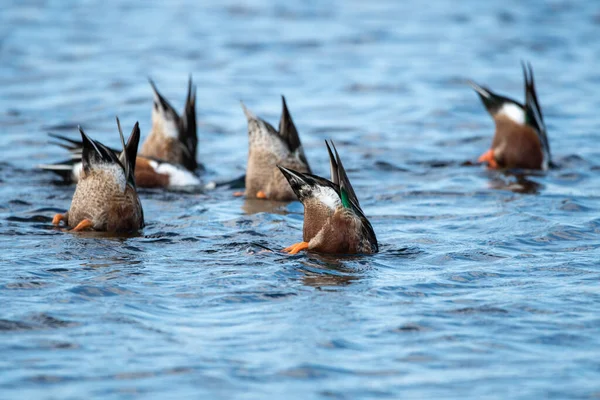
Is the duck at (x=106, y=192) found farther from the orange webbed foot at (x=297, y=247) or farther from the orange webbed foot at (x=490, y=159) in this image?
the orange webbed foot at (x=490, y=159)

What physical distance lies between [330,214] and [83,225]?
205 cm

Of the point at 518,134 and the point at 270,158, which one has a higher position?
the point at 518,134

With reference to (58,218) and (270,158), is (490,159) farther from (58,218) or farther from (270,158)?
(58,218)

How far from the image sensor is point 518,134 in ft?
37.2

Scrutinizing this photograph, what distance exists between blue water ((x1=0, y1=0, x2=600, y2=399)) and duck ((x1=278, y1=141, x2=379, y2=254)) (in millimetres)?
125

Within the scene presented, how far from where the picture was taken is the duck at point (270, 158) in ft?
A: 32.6

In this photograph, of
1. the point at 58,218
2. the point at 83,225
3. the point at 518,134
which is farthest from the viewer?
the point at 518,134

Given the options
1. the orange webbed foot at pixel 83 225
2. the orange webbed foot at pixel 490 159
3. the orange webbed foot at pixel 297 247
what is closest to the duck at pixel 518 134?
the orange webbed foot at pixel 490 159

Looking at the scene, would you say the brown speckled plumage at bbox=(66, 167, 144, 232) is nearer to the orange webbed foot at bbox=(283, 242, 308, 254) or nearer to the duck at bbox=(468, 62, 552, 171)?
the orange webbed foot at bbox=(283, 242, 308, 254)

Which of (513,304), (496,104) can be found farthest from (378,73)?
(513,304)

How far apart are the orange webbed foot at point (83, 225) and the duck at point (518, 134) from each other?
5080mm

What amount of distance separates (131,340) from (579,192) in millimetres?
5921

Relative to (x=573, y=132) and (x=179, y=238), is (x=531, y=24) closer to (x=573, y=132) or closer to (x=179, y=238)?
(x=573, y=132)

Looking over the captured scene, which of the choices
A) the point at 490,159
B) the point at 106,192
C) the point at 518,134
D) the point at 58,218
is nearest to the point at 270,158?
the point at 106,192
